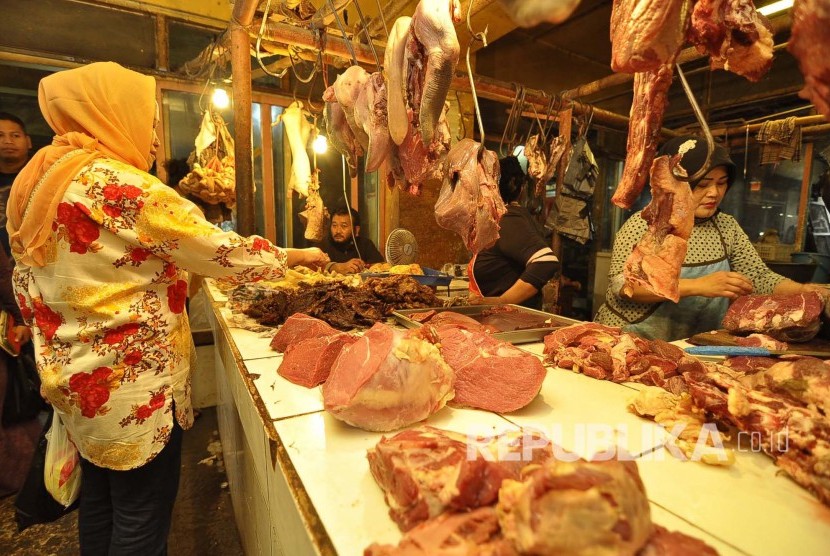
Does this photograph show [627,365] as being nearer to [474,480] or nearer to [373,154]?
[474,480]

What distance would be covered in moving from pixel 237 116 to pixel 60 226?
1.75 metres

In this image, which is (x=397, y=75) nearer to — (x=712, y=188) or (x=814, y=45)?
(x=814, y=45)

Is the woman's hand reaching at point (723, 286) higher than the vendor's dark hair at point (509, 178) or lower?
lower

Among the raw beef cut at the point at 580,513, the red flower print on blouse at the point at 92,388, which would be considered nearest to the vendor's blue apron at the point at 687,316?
the raw beef cut at the point at 580,513

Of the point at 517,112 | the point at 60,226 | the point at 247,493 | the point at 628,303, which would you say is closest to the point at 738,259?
the point at 628,303

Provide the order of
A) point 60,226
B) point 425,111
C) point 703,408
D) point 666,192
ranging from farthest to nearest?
1. point 425,111
2. point 60,226
3. point 666,192
4. point 703,408

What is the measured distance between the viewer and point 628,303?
3.46m

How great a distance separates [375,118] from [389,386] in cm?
166

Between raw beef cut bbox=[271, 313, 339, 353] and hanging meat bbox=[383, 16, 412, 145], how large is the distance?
1067 mm

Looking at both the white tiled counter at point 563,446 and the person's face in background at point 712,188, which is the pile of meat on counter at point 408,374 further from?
the person's face in background at point 712,188

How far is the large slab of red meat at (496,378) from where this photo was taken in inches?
59.1

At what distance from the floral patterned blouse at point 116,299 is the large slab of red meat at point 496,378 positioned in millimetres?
1232

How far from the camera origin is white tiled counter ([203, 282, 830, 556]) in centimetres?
93

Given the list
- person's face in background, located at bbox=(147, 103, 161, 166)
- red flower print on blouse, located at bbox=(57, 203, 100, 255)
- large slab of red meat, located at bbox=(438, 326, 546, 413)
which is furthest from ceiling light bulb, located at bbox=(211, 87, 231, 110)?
large slab of red meat, located at bbox=(438, 326, 546, 413)
